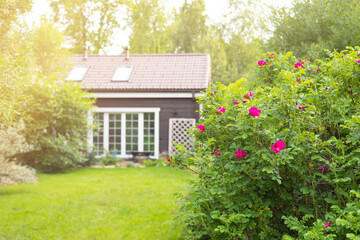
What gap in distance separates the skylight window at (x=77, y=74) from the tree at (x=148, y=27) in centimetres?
1015

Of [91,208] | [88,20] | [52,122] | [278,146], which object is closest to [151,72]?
[52,122]

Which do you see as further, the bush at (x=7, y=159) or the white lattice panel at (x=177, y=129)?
the white lattice panel at (x=177, y=129)

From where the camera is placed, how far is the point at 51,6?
25453 mm

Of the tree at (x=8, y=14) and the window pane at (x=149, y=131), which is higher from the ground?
the tree at (x=8, y=14)

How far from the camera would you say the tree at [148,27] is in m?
25.8

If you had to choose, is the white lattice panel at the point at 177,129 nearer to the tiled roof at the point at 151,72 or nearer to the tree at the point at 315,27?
the tiled roof at the point at 151,72

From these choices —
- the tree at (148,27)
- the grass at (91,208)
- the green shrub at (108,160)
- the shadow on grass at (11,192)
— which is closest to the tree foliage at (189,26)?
the tree at (148,27)

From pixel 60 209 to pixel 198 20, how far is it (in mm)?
22272

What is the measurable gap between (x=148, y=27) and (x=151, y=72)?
12.2m

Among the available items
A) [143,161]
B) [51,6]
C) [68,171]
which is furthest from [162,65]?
[51,6]

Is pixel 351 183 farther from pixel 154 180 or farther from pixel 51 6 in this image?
pixel 51 6

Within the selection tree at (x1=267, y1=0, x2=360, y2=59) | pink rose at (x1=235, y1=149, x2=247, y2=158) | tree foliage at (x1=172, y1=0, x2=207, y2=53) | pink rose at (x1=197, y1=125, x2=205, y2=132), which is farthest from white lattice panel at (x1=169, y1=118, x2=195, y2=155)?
tree foliage at (x1=172, y1=0, x2=207, y2=53)

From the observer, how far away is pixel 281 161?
276cm

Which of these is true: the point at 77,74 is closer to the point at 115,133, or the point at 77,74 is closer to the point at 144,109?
the point at 115,133
